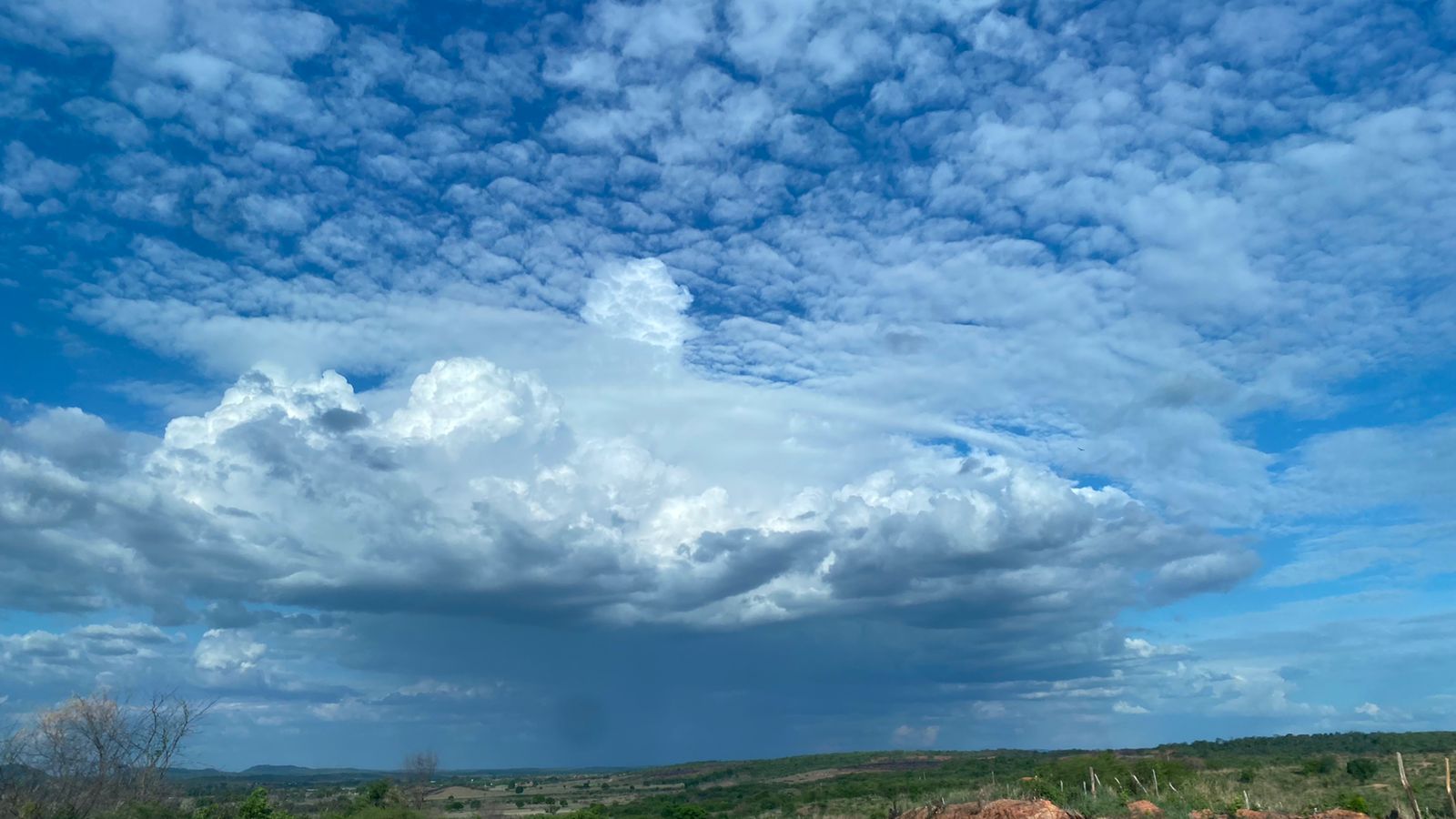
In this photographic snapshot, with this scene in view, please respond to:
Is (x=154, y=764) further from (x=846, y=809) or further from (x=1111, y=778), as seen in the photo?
(x=1111, y=778)

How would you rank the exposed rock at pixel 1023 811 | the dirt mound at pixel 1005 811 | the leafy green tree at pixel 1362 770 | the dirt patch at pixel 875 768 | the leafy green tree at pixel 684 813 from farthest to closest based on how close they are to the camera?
the dirt patch at pixel 875 768 < the leafy green tree at pixel 684 813 < the leafy green tree at pixel 1362 770 < the dirt mound at pixel 1005 811 < the exposed rock at pixel 1023 811

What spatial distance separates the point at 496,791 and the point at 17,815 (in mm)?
109550

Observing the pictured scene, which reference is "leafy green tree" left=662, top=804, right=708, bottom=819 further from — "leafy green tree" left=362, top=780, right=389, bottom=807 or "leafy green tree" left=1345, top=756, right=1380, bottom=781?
"leafy green tree" left=1345, top=756, right=1380, bottom=781

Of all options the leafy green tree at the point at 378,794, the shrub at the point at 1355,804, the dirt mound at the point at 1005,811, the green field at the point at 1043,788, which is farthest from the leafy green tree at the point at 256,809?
the shrub at the point at 1355,804

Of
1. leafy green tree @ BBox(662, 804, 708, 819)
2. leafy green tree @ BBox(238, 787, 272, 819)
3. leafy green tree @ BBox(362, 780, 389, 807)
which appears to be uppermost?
leafy green tree @ BBox(238, 787, 272, 819)

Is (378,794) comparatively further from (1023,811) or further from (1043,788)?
(1023,811)

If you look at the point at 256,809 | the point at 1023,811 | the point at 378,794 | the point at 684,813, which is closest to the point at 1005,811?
the point at 1023,811

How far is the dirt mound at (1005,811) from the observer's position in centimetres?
3525

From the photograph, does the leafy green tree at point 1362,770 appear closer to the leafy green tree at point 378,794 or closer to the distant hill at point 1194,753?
the distant hill at point 1194,753

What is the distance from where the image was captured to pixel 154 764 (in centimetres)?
7119

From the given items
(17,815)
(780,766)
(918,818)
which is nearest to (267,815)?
(17,815)

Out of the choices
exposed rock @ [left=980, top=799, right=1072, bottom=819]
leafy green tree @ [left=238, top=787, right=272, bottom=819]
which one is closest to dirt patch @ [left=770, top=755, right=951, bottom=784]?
leafy green tree @ [left=238, top=787, right=272, bottom=819]

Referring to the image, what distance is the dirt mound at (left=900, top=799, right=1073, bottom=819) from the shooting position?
3525cm

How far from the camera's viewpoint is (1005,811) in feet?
119
